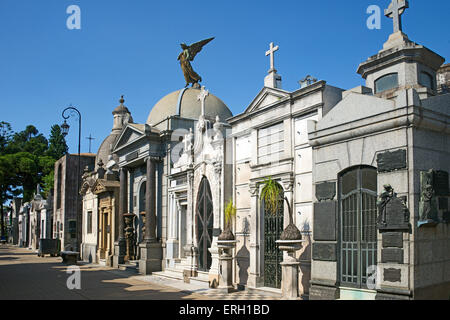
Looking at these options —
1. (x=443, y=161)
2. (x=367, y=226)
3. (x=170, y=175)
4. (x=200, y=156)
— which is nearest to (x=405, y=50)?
(x=443, y=161)

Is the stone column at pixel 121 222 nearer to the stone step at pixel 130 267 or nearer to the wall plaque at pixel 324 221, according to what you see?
the stone step at pixel 130 267

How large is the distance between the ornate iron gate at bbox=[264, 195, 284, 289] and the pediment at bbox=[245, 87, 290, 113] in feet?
8.76

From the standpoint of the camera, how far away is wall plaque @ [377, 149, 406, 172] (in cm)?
753

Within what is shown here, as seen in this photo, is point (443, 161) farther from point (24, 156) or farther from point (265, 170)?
point (24, 156)

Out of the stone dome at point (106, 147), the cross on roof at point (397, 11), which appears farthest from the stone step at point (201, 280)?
the stone dome at point (106, 147)

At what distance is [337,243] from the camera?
8688mm

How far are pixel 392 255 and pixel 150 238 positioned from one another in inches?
464

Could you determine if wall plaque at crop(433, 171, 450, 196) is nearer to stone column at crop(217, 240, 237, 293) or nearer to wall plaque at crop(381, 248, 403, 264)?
wall plaque at crop(381, 248, 403, 264)

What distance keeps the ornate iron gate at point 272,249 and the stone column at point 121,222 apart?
34.8 feet

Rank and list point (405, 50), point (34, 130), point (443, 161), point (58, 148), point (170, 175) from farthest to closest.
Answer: point (34, 130) → point (58, 148) → point (170, 175) → point (405, 50) → point (443, 161)

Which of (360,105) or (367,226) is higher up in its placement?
(360,105)

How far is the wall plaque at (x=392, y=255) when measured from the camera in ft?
24.2

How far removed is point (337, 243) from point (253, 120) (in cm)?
472

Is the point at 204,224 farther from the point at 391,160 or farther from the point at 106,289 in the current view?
the point at 391,160
